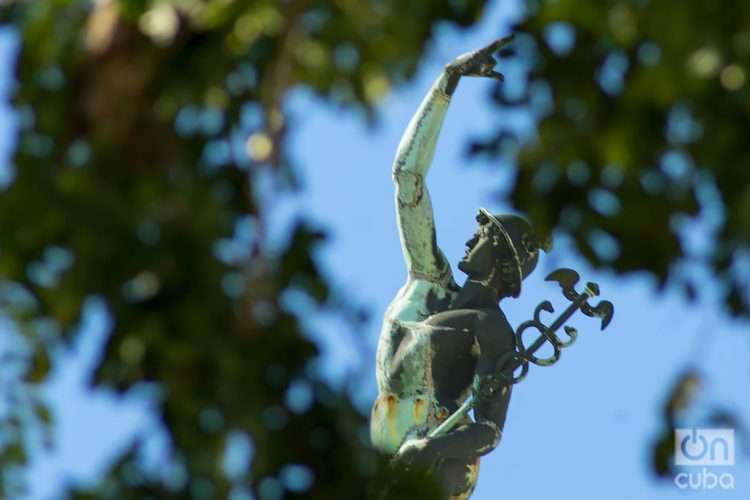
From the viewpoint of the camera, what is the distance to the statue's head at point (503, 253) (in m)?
6.77

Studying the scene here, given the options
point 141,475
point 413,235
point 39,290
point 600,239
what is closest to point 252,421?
point 141,475

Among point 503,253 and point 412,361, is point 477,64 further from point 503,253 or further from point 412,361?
point 412,361

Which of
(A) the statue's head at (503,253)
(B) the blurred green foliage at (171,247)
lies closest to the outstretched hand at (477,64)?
(A) the statue's head at (503,253)

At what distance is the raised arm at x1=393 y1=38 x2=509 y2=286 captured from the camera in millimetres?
6766

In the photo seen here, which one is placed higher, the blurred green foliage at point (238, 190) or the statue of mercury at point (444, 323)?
the statue of mercury at point (444, 323)

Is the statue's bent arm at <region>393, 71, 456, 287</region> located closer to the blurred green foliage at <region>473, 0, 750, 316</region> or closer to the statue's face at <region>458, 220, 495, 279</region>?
the statue's face at <region>458, 220, 495, 279</region>

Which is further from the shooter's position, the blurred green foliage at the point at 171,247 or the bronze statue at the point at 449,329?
the bronze statue at the point at 449,329

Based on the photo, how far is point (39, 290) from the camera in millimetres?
4879

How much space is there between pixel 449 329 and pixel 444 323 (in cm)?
3

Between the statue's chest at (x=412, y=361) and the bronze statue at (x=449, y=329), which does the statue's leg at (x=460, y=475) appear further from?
the statue's chest at (x=412, y=361)

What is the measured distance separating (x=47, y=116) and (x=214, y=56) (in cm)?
52

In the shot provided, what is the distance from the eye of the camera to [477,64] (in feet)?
22.1

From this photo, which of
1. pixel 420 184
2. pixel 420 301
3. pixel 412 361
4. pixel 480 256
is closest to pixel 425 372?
pixel 412 361

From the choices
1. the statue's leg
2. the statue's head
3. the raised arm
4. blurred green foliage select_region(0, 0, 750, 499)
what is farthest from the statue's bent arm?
blurred green foliage select_region(0, 0, 750, 499)
